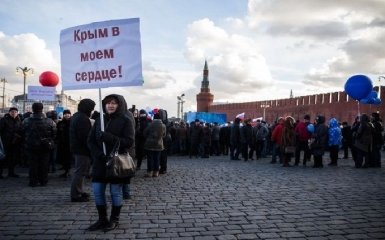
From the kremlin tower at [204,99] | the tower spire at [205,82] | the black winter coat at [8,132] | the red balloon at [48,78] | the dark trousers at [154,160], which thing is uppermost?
the tower spire at [205,82]

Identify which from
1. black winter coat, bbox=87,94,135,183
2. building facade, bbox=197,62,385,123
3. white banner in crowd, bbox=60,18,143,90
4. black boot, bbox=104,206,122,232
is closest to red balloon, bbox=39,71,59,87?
white banner in crowd, bbox=60,18,143,90

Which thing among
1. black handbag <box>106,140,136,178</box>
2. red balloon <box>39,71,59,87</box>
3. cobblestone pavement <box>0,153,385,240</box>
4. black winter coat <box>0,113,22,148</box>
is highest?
red balloon <box>39,71,59,87</box>

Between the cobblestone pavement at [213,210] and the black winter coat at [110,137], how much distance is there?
2.42ft

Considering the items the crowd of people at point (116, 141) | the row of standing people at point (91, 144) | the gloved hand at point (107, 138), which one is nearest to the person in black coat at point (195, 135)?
the crowd of people at point (116, 141)

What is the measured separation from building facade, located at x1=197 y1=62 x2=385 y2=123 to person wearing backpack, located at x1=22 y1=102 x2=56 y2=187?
113 feet

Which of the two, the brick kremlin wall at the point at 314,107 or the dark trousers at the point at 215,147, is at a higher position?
the brick kremlin wall at the point at 314,107

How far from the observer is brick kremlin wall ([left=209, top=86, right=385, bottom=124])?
42.6 metres

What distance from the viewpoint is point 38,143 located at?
7.25m

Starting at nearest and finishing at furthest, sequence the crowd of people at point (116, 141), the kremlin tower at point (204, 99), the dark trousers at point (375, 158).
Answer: the crowd of people at point (116, 141)
the dark trousers at point (375, 158)
the kremlin tower at point (204, 99)

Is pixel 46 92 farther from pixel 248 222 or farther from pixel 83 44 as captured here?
pixel 248 222

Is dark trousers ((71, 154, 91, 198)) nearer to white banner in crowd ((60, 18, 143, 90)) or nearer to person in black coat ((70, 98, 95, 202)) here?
person in black coat ((70, 98, 95, 202))

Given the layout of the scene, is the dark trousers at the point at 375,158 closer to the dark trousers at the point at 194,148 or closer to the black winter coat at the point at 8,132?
the dark trousers at the point at 194,148

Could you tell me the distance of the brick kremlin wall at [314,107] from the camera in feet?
140

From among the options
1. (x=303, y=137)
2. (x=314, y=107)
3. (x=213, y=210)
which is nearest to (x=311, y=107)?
(x=314, y=107)
